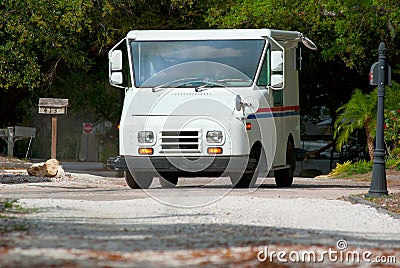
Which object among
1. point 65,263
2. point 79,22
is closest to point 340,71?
point 79,22

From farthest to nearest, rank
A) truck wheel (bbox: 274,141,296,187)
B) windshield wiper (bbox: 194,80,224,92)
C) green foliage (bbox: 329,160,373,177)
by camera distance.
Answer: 1. green foliage (bbox: 329,160,373,177)
2. truck wheel (bbox: 274,141,296,187)
3. windshield wiper (bbox: 194,80,224,92)

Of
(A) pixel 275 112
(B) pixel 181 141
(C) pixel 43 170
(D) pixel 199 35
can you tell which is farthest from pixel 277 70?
(C) pixel 43 170

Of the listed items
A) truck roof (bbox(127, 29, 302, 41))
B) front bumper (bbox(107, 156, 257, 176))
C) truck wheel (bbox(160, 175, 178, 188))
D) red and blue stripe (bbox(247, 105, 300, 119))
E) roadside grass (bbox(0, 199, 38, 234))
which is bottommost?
truck wheel (bbox(160, 175, 178, 188))

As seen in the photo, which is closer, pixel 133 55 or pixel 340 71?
pixel 133 55

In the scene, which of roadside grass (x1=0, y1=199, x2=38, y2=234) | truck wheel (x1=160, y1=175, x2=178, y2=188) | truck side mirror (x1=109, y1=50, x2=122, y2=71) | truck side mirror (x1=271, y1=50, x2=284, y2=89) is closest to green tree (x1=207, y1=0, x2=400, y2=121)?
truck wheel (x1=160, y1=175, x2=178, y2=188)

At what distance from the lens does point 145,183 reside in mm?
18984

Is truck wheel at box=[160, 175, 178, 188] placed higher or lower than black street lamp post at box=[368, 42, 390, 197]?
lower

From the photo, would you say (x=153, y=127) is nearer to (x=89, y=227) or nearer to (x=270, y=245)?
(x=89, y=227)

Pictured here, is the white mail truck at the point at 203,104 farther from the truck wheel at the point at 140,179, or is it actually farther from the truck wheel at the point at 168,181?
the truck wheel at the point at 168,181

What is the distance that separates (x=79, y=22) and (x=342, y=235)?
19.1 metres

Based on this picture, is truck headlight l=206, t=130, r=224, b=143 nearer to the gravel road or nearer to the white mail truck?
the white mail truck

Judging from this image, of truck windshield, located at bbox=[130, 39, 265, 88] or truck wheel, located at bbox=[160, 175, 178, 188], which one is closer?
truck windshield, located at bbox=[130, 39, 265, 88]

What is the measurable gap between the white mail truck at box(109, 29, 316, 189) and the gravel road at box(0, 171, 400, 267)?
1601mm

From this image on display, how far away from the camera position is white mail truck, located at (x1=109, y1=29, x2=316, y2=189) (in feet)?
58.0
